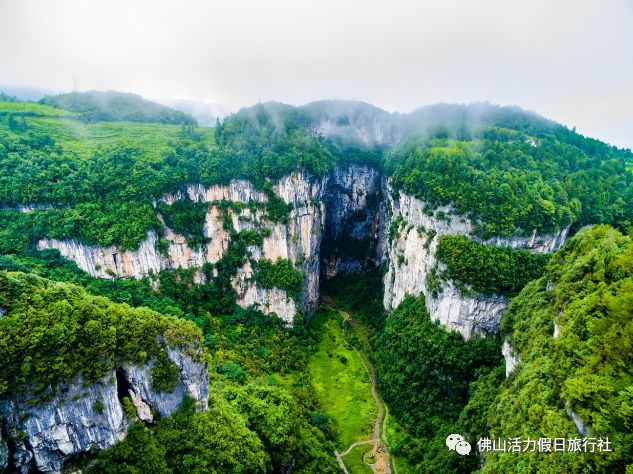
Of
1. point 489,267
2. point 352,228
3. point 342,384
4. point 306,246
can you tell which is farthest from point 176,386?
point 352,228

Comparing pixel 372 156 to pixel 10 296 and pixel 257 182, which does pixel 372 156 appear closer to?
pixel 257 182

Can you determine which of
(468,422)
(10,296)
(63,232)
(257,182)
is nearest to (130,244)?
(63,232)

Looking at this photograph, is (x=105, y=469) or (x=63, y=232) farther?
(x=63, y=232)

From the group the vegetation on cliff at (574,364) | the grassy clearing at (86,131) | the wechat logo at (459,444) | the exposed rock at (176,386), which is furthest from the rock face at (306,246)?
the exposed rock at (176,386)

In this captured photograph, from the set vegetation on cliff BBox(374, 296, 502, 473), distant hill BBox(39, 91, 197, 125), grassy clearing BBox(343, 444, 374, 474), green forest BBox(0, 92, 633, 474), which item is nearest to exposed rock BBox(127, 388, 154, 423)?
green forest BBox(0, 92, 633, 474)

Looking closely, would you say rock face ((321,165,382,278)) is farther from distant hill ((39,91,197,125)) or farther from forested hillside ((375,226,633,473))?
distant hill ((39,91,197,125))

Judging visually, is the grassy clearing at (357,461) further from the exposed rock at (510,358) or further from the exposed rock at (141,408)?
the exposed rock at (141,408)

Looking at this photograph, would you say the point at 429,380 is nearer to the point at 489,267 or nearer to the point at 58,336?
the point at 489,267
